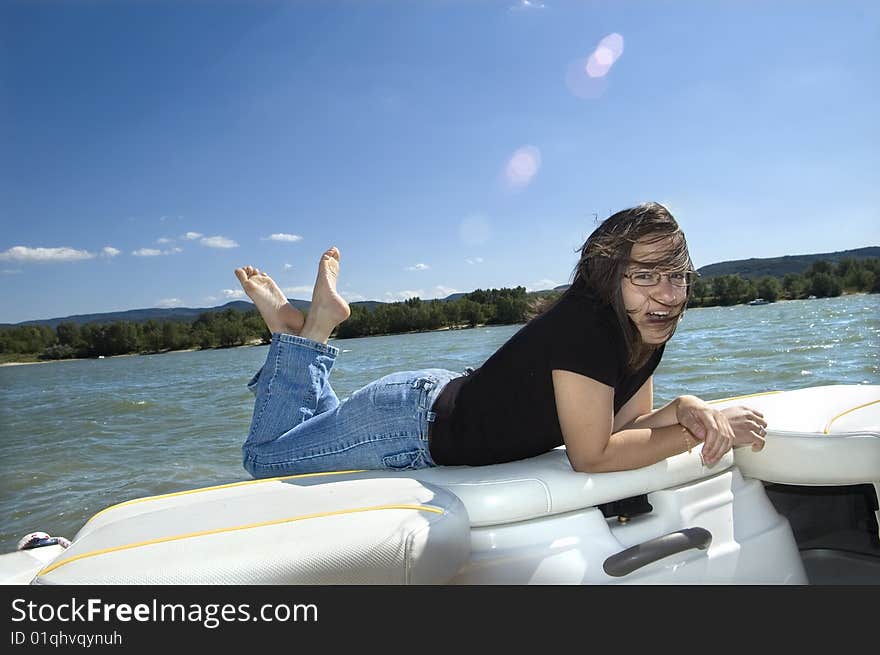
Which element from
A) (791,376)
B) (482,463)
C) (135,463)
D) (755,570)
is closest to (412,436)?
(482,463)

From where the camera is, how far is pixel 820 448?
66.0 inches

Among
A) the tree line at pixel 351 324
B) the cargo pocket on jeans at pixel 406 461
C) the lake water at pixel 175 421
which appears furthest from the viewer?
the tree line at pixel 351 324

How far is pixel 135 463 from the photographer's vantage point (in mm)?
6562

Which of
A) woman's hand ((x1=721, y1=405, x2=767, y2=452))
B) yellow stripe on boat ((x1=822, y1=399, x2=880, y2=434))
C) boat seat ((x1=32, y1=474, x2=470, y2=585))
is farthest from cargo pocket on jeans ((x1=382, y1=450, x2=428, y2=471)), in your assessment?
yellow stripe on boat ((x1=822, y1=399, x2=880, y2=434))

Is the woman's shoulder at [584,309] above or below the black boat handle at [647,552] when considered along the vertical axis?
above

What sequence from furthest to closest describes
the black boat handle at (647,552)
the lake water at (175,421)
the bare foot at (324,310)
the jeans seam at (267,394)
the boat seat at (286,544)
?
the lake water at (175,421) → the bare foot at (324,310) → the jeans seam at (267,394) → the black boat handle at (647,552) → the boat seat at (286,544)

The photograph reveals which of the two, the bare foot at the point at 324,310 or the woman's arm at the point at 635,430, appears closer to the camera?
the woman's arm at the point at 635,430

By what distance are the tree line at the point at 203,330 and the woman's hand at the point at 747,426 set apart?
20630mm

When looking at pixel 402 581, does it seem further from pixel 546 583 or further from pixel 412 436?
pixel 412 436

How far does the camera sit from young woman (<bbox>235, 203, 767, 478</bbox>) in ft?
5.10

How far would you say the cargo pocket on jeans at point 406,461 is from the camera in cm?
182

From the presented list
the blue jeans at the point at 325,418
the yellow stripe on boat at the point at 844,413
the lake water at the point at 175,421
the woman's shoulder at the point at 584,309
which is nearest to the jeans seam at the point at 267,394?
the blue jeans at the point at 325,418

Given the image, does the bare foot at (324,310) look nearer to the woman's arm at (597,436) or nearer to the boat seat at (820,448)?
the woman's arm at (597,436)
